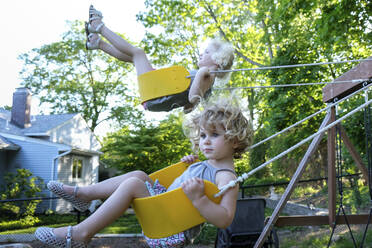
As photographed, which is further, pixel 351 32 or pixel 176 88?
pixel 351 32

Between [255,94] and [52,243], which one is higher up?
[255,94]

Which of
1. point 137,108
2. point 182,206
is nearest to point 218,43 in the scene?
point 182,206

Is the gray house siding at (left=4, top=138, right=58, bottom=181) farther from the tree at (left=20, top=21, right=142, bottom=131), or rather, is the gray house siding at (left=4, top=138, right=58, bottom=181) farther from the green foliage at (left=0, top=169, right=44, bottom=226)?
the tree at (left=20, top=21, right=142, bottom=131)

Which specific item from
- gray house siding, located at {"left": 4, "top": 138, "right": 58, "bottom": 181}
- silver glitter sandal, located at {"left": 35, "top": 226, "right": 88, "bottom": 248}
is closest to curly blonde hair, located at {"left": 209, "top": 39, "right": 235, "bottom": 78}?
silver glitter sandal, located at {"left": 35, "top": 226, "right": 88, "bottom": 248}

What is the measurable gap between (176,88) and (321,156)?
10.2 metres

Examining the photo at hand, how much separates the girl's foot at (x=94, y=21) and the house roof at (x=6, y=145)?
1091 centimetres

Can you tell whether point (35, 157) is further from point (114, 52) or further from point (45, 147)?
point (114, 52)

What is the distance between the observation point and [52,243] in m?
1.51

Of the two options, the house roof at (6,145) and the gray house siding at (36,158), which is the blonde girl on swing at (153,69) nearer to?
the house roof at (6,145)

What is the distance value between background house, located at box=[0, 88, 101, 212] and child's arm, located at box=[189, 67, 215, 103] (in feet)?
36.6

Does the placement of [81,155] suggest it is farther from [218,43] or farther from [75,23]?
[218,43]

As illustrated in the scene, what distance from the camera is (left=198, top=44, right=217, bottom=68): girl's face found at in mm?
2480

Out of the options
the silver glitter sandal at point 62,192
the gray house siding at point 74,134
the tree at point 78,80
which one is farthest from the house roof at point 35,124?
the silver glitter sandal at point 62,192

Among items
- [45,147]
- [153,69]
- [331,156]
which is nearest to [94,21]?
[153,69]
